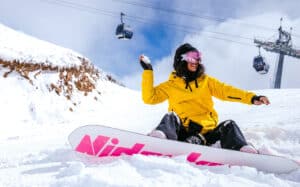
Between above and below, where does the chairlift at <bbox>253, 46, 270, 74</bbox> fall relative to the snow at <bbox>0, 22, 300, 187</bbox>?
above

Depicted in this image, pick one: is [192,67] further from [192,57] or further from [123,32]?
[123,32]

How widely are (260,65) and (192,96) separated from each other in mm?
24637

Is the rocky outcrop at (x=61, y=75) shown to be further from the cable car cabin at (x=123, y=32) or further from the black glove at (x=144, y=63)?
the black glove at (x=144, y=63)

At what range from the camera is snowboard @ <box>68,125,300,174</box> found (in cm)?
327

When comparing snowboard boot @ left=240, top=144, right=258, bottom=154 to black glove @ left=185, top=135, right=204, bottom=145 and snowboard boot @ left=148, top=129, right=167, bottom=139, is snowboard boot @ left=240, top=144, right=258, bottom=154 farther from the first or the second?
snowboard boot @ left=148, top=129, right=167, bottom=139

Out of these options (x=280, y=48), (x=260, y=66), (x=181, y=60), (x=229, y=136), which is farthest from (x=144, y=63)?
(x=280, y=48)

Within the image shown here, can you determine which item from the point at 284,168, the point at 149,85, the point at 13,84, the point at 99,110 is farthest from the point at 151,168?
the point at 99,110

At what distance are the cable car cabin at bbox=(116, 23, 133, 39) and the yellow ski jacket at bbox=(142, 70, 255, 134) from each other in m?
16.9

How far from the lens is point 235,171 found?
2.94 meters

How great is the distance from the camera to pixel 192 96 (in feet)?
13.8

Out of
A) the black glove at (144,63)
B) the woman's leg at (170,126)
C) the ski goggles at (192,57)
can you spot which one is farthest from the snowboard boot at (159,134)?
the ski goggles at (192,57)

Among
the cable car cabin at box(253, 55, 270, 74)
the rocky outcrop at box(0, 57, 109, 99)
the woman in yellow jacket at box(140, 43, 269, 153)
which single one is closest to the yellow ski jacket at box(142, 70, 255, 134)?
the woman in yellow jacket at box(140, 43, 269, 153)

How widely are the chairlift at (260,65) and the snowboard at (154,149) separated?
25337 mm

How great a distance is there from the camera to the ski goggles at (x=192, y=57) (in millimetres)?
4332
